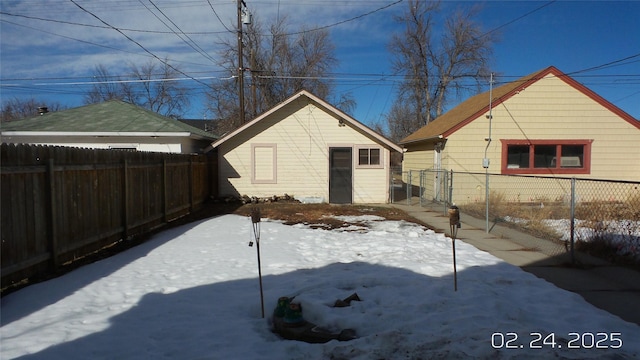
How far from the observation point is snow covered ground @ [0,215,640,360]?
10.8ft

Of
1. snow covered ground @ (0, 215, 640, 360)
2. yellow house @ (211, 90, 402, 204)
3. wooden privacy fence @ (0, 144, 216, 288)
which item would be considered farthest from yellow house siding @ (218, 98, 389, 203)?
snow covered ground @ (0, 215, 640, 360)

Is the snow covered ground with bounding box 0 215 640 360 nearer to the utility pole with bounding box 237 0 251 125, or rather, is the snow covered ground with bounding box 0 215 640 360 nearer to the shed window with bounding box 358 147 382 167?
the shed window with bounding box 358 147 382 167

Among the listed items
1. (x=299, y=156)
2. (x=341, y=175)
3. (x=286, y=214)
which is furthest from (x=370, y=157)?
(x=286, y=214)

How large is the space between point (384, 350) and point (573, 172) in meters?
15.9

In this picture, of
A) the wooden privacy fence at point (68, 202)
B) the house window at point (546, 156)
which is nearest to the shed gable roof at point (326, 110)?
the house window at point (546, 156)

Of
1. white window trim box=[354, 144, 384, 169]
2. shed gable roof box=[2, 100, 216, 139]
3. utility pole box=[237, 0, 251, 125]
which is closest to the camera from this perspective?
shed gable roof box=[2, 100, 216, 139]

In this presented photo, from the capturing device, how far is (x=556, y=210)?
39.4ft

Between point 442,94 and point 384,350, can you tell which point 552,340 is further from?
point 442,94

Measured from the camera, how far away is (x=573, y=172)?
15.6 m

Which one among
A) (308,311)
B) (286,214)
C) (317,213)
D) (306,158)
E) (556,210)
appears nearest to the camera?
(308,311)

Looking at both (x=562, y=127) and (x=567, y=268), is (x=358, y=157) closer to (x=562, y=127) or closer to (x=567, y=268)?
(x=562, y=127)

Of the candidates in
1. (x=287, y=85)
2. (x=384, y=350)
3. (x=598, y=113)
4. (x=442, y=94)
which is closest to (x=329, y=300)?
(x=384, y=350)

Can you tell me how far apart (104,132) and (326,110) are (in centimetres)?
835

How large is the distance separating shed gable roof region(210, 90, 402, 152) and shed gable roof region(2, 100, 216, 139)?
53.4 inches
